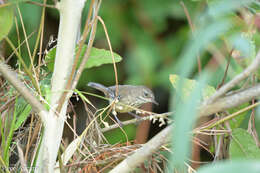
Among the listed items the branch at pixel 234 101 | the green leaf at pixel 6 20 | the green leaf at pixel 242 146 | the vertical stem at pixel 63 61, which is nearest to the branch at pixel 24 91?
the vertical stem at pixel 63 61

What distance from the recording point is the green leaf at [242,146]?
27.6 inches

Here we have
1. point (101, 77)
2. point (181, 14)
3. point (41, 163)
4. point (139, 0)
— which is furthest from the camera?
point (101, 77)

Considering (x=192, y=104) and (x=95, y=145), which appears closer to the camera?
(x=192, y=104)

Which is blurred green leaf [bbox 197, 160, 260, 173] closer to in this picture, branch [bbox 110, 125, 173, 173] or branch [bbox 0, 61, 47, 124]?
branch [bbox 110, 125, 173, 173]

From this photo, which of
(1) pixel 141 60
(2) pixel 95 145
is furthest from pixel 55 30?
(2) pixel 95 145

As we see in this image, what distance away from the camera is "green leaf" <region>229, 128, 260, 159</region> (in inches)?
27.6

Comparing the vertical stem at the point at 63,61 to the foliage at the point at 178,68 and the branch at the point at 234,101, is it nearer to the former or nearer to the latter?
the foliage at the point at 178,68

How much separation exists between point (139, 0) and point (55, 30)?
64 centimetres

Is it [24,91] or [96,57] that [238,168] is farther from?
[96,57]

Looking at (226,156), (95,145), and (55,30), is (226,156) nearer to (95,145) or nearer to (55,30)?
(95,145)

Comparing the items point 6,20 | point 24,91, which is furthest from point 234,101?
point 6,20

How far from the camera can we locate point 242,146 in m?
0.71

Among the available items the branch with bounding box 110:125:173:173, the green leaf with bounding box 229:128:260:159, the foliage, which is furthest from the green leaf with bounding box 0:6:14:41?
the green leaf with bounding box 229:128:260:159

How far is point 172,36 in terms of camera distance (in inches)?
56.2
